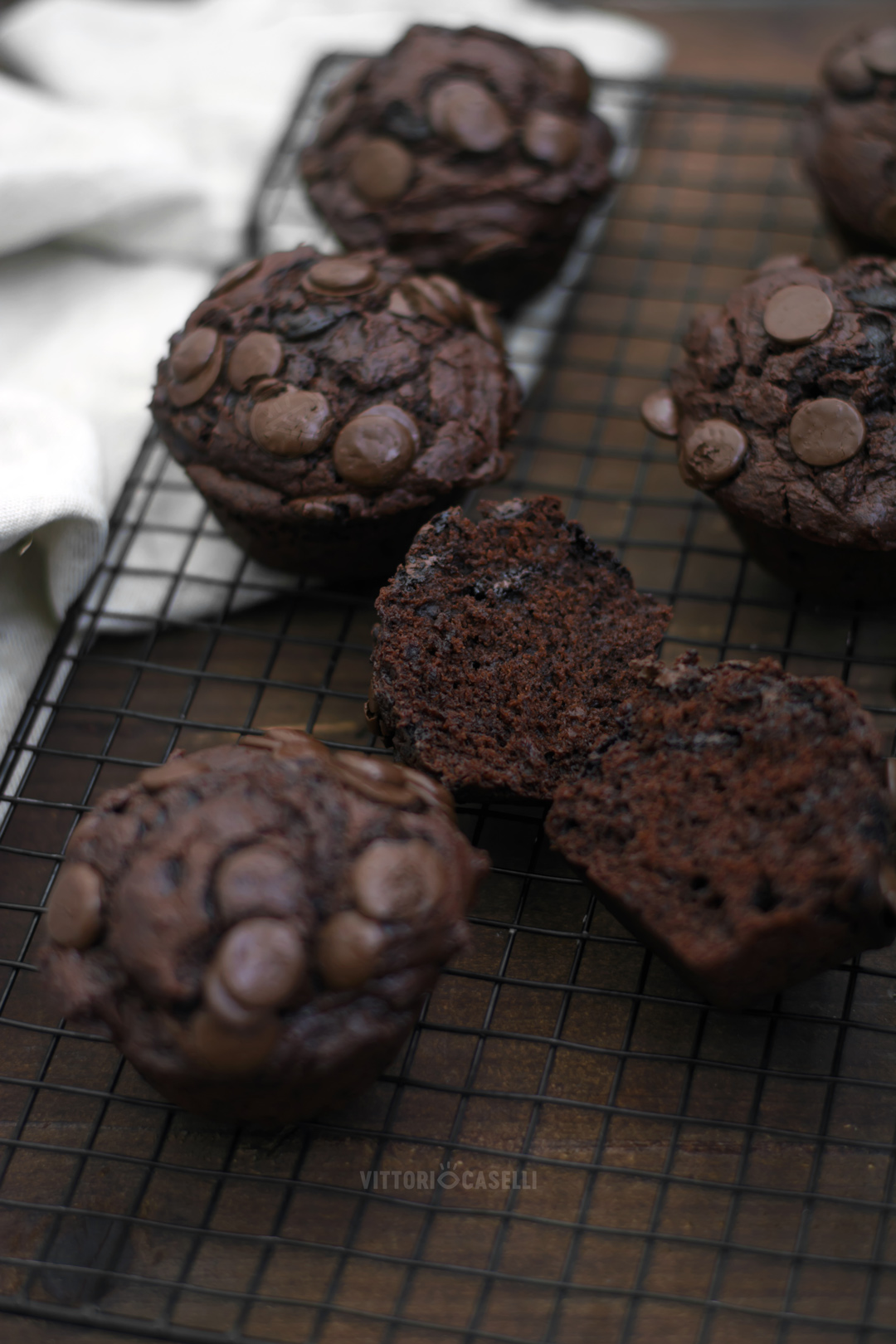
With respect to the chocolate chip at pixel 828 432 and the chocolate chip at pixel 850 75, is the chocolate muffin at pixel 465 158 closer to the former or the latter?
the chocolate chip at pixel 850 75

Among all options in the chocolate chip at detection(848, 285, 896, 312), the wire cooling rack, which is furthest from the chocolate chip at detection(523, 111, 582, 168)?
the wire cooling rack

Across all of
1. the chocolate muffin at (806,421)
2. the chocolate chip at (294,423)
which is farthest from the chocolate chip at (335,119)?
the chocolate muffin at (806,421)

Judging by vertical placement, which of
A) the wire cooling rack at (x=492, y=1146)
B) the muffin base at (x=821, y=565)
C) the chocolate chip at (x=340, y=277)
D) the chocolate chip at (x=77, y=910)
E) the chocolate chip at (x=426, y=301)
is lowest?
the wire cooling rack at (x=492, y=1146)

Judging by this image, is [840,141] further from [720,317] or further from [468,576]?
[468,576]

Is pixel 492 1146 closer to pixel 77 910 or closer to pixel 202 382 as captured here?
pixel 77 910

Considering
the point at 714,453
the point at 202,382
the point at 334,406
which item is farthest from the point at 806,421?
→ the point at 202,382

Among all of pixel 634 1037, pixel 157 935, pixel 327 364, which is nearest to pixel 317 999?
pixel 157 935
